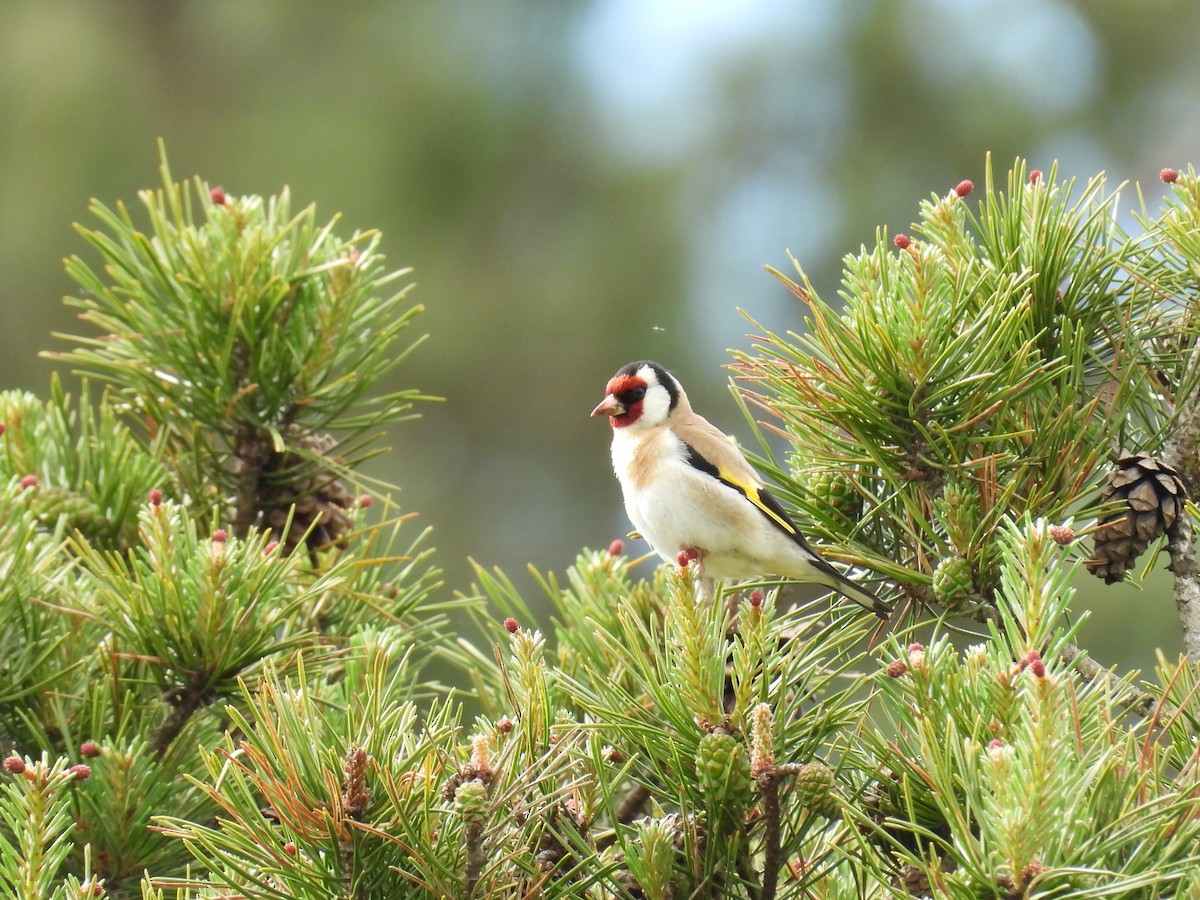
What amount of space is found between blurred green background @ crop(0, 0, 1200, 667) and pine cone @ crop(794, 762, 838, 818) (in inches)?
248

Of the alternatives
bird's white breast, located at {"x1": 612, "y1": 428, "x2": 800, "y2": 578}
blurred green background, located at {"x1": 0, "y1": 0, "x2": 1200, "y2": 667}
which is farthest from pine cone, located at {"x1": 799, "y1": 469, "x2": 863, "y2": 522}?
blurred green background, located at {"x1": 0, "y1": 0, "x2": 1200, "y2": 667}

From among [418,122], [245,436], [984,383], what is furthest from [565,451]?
[984,383]

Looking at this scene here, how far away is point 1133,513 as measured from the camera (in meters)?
1.55

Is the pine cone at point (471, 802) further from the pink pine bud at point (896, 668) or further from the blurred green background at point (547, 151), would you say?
the blurred green background at point (547, 151)

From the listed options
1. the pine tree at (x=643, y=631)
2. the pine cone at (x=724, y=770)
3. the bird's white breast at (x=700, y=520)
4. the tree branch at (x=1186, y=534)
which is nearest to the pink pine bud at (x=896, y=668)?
the pine tree at (x=643, y=631)

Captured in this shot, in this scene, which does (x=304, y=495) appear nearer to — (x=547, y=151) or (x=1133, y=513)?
(x=1133, y=513)

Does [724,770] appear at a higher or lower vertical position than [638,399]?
lower

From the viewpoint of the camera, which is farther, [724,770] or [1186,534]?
[1186,534]

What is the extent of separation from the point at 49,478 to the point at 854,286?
1295 millimetres

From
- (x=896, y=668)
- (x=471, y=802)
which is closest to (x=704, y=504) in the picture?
(x=896, y=668)

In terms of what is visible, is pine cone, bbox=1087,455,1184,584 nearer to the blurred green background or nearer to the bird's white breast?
the bird's white breast

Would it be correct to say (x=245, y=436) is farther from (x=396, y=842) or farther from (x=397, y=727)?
(x=396, y=842)

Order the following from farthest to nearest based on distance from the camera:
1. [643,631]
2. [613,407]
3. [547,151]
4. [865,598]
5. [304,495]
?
[547,151] → [613,407] → [304,495] → [865,598] → [643,631]

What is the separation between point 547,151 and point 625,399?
6.83 metres
